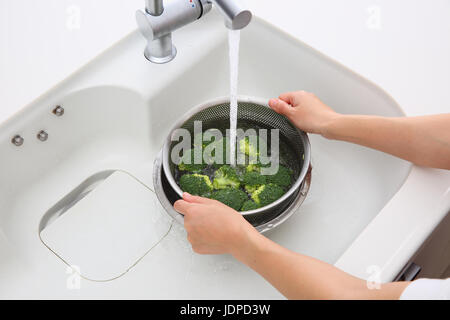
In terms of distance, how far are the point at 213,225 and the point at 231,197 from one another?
9cm

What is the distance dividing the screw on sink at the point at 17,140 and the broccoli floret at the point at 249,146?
418mm

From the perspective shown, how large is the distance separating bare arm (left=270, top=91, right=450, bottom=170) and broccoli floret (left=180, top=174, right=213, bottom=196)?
19 centimetres

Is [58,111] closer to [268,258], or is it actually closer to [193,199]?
[193,199]

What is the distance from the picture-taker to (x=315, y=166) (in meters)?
1.04

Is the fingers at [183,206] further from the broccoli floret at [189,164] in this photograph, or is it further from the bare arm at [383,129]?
the bare arm at [383,129]

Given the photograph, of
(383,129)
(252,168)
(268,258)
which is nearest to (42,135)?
(252,168)

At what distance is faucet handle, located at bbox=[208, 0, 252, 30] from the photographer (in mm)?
688

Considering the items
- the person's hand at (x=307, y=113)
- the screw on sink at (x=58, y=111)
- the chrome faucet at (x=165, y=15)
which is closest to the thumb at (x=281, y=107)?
the person's hand at (x=307, y=113)

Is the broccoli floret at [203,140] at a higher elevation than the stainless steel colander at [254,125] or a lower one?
lower

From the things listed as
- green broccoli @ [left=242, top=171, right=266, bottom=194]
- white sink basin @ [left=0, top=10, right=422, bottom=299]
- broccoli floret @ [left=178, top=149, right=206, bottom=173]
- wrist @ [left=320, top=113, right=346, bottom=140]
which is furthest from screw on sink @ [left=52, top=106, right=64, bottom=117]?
wrist @ [left=320, top=113, right=346, bottom=140]

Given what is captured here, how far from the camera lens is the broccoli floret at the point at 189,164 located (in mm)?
909

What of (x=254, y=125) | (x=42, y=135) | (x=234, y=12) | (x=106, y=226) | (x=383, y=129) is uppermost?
(x=234, y=12)

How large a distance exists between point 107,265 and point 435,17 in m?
0.86

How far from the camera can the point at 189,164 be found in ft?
2.98
